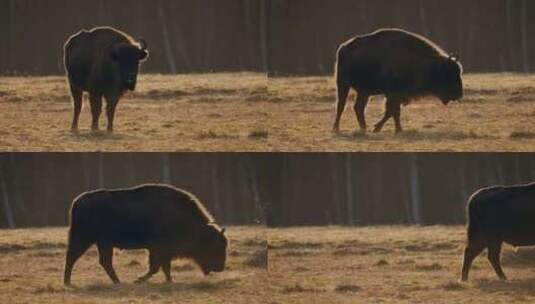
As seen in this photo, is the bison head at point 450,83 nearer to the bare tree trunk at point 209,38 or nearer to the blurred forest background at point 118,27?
the blurred forest background at point 118,27

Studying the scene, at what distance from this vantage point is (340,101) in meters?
9.07

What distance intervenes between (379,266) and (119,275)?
1682 mm

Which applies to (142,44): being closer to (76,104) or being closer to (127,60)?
(127,60)

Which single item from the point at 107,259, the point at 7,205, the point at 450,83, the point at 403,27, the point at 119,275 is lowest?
the point at 119,275

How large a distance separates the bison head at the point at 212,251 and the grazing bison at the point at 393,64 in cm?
122

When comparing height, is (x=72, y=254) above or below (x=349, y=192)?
below

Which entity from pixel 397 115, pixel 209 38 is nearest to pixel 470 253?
pixel 397 115

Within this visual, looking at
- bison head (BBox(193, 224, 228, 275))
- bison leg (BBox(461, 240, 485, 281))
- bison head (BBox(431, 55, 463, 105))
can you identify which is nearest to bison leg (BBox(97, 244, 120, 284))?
bison head (BBox(193, 224, 228, 275))

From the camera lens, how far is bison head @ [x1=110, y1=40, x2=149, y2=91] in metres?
9.01

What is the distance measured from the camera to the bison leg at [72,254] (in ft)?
29.1

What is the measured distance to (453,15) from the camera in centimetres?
912

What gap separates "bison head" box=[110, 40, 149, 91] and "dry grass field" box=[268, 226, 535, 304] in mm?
1364

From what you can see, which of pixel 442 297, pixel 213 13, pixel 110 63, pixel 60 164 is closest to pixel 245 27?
pixel 213 13

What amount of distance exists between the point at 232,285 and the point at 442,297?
1.35m
